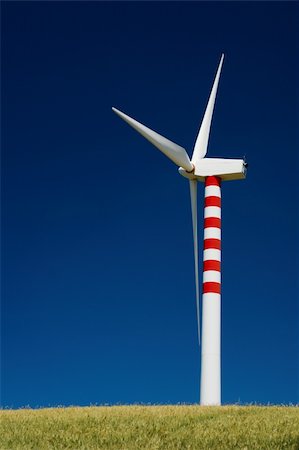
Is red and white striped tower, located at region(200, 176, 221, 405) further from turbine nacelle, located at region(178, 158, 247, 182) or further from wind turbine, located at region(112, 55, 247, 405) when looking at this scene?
→ turbine nacelle, located at region(178, 158, 247, 182)

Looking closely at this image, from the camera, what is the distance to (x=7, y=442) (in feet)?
87.8

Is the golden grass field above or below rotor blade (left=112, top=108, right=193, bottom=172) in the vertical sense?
below

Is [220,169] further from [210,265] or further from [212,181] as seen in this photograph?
[210,265]

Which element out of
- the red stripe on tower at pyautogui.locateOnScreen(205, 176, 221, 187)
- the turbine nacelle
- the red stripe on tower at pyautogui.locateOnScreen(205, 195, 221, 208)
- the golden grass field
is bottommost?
the golden grass field

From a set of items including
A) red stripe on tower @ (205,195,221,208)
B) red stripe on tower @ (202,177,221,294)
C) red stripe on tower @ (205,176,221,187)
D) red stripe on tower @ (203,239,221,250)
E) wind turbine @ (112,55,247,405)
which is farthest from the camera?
red stripe on tower @ (205,176,221,187)

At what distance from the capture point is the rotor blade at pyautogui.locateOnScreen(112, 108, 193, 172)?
1833 inches

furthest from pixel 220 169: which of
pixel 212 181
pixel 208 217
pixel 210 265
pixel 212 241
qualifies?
pixel 210 265

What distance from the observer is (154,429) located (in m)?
27.7

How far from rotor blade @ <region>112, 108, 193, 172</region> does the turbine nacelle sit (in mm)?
545

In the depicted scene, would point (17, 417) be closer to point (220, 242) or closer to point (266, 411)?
point (266, 411)

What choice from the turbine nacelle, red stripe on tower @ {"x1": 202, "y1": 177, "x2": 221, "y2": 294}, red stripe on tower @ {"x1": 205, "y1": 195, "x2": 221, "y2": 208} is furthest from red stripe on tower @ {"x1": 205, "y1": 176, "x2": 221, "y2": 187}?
red stripe on tower @ {"x1": 205, "y1": 195, "x2": 221, "y2": 208}

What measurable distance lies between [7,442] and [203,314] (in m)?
18.3

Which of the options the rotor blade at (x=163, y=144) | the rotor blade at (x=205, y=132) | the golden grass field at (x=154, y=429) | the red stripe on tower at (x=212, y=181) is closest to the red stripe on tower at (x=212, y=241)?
the red stripe on tower at (x=212, y=181)

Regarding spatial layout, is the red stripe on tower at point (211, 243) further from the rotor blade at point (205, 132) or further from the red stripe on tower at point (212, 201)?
the rotor blade at point (205, 132)
